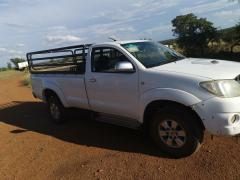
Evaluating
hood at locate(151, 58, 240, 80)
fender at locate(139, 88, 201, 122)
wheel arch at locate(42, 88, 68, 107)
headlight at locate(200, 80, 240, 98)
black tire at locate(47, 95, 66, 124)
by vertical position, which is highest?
hood at locate(151, 58, 240, 80)

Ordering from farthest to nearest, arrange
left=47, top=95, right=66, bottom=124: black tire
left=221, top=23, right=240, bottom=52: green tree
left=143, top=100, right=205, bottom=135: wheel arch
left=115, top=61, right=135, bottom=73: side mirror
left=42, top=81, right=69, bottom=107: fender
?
left=221, top=23, right=240, bottom=52: green tree < left=47, top=95, right=66, bottom=124: black tire < left=42, top=81, right=69, bottom=107: fender < left=115, top=61, right=135, bottom=73: side mirror < left=143, top=100, right=205, bottom=135: wheel arch

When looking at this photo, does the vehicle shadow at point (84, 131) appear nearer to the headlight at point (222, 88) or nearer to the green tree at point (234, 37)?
the headlight at point (222, 88)

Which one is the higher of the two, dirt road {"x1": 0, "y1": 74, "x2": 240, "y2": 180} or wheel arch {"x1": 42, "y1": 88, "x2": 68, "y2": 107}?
wheel arch {"x1": 42, "y1": 88, "x2": 68, "y2": 107}

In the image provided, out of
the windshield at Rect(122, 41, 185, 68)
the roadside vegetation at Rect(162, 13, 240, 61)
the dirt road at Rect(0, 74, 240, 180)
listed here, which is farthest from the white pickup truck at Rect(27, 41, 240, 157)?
the roadside vegetation at Rect(162, 13, 240, 61)

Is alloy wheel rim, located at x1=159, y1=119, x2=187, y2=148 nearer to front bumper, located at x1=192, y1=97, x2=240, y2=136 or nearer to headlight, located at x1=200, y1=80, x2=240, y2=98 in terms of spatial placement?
front bumper, located at x1=192, y1=97, x2=240, y2=136

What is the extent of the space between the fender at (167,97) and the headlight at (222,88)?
0.23 meters

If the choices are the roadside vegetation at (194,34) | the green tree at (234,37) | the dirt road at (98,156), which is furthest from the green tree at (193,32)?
the dirt road at (98,156)

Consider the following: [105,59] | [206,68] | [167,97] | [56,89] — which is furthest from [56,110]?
[206,68]

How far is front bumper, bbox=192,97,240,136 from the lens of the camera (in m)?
4.44

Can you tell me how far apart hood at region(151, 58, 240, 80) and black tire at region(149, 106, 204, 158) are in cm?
61

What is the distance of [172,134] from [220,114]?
95 cm

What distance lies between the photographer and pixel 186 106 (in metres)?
4.84

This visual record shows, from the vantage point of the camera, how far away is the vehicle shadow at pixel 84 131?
595 centimetres

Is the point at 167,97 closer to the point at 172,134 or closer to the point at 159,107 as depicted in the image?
the point at 159,107
